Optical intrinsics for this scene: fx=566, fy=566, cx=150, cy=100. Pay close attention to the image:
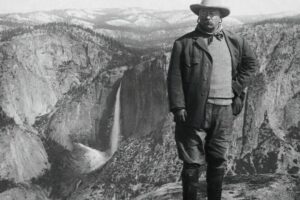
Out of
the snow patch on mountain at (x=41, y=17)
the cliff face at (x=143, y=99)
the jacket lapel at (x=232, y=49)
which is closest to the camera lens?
the jacket lapel at (x=232, y=49)

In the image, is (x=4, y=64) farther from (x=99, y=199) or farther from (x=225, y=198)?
(x=225, y=198)

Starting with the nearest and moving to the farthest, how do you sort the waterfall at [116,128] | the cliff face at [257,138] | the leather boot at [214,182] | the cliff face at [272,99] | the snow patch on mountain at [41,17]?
the leather boot at [214,182] < the cliff face at [257,138] < the cliff face at [272,99] < the waterfall at [116,128] < the snow patch on mountain at [41,17]

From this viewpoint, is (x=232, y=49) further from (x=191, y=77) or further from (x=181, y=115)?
(x=181, y=115)

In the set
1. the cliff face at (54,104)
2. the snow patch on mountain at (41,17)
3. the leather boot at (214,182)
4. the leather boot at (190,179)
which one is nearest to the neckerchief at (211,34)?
the leather boot at (190,179)

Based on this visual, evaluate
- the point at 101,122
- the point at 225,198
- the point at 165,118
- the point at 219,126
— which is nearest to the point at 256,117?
the point at 165,118

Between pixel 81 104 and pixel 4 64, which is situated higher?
pixel 4 64

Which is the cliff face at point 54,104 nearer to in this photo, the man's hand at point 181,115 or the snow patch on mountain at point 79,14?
the man's hand at point 181,115
